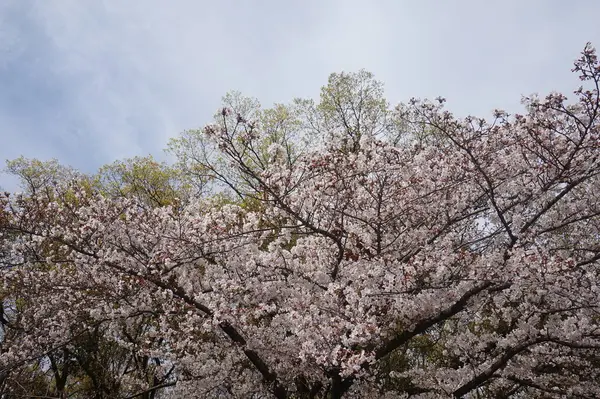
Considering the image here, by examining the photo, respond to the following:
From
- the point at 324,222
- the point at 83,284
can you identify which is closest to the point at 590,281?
the point at 324,222

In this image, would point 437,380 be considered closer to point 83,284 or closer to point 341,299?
point 341,299

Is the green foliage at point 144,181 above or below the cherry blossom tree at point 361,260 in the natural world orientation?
above

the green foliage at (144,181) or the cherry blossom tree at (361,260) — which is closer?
the cherry blossom tree at (361,260)

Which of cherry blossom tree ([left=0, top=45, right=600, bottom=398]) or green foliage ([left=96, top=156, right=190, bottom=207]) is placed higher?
green foliage ([left=96, top=156, right=190, bottom=207])

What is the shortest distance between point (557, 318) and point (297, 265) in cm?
387

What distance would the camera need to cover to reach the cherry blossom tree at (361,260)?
5844 mm

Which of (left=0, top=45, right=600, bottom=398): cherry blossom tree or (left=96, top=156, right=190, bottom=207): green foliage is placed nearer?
(left=0, top=45, right=600, bottom=398): cherry blossom tree

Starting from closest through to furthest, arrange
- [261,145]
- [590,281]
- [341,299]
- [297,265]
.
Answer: [590,281], [341,299], [297,265], [261,145]

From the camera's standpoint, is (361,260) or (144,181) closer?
(361,260)

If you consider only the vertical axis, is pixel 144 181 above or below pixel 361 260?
above

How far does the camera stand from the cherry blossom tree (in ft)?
19.2

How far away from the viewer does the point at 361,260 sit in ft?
21.1

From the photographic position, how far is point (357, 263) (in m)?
6.34

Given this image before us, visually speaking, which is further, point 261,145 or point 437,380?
point 261,145
